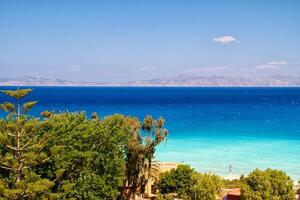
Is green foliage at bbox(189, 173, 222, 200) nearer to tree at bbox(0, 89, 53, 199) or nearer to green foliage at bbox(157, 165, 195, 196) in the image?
green foliage at bbox(157, 165, 195, 196)

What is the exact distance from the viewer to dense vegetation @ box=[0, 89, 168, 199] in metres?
15.6

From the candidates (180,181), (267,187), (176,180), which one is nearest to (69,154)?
(176,180)

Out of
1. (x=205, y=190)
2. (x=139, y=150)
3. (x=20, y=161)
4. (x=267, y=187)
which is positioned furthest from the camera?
(x=139, y=150)

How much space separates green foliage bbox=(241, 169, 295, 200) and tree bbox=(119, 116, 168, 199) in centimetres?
504

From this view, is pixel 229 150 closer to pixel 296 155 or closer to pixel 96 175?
pixel 296 155

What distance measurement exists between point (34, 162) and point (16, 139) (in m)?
1.55

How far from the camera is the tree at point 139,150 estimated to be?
21.2 m

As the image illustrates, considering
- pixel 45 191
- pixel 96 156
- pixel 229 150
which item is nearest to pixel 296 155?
pixel 229 150

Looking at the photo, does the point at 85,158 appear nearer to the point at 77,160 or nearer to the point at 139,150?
the point at 77,160

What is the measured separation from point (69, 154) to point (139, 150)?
14.6ft

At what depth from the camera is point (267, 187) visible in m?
17.8

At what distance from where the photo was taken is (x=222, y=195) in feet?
72.0

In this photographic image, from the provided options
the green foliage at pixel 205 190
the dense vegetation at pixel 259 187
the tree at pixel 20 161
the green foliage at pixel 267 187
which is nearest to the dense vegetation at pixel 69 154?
the tree at pixel 20 161

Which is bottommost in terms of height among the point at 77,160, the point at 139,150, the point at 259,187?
the point at 259,187
